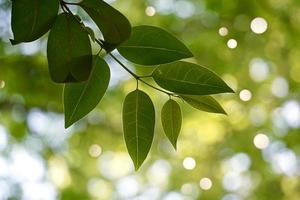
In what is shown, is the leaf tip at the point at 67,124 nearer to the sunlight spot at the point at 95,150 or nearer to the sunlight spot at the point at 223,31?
the sunlight spot at the point at 223,31

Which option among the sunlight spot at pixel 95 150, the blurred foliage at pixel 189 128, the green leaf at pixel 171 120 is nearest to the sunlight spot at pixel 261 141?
the blurred foliage at pixel 189 128

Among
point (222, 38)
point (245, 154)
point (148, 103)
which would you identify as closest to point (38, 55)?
point (222, 38)

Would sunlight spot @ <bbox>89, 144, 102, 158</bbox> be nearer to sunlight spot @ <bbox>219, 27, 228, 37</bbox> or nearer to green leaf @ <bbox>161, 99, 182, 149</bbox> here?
sunlight spot @ <bbox>219, 27, 228, 37</bbox>

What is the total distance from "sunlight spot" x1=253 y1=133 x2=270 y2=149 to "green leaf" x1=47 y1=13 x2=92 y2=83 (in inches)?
39.0

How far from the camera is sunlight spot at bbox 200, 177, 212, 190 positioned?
1251 mm

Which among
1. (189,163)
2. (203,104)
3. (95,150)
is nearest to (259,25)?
(189,163)

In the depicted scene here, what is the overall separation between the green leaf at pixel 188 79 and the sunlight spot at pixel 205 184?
902 mm

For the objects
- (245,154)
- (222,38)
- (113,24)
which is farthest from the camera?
(245,154)

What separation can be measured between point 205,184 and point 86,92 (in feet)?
3.06

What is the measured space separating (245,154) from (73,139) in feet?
1.44

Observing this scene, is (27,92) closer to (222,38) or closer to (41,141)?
(41,141)

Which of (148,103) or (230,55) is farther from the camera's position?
(230,55)

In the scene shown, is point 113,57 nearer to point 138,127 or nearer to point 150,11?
point 138,127

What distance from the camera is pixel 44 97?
1206mm
